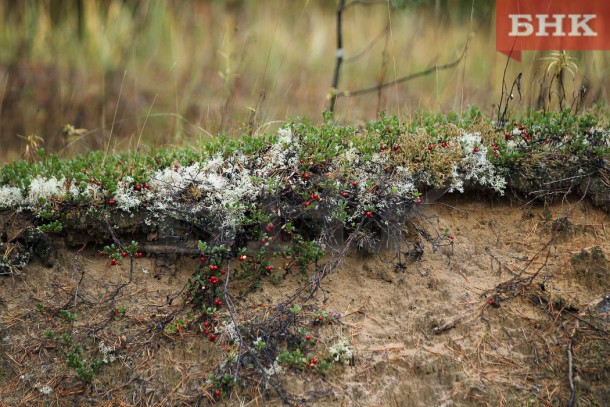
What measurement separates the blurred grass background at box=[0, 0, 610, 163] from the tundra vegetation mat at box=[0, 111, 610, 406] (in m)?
2.08

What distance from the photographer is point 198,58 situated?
755 centimetres

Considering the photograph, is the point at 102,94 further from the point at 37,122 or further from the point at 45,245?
the point at 45,245

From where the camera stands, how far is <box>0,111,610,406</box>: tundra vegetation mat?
3551 mm

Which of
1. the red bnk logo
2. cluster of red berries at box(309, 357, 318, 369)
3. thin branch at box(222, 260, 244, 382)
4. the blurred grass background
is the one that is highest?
the red bnk logo

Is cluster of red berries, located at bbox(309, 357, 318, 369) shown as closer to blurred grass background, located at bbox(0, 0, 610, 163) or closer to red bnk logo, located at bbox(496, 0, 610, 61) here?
blurred grass background, located at bbox(0, 0, 610, 163)

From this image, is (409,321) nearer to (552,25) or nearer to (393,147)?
(393,147)

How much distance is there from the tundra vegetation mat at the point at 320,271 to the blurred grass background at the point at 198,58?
2.08 m

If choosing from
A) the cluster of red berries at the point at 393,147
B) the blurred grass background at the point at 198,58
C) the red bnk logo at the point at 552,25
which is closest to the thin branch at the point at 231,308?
the cluster of red berries at the point at 393,147

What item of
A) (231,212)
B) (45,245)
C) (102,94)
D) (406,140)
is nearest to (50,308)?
(45,245)

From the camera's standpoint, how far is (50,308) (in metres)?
3.91

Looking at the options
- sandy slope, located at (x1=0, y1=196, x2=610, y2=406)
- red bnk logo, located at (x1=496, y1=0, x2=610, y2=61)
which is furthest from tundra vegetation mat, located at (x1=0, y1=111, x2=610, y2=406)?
red bnk logo, located at (x1=496, y1=0, x2=610, y2=61)

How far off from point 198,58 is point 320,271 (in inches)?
178

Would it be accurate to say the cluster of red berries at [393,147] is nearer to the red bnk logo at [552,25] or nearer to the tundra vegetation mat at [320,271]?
the tundra vegetation mat at [320,271]

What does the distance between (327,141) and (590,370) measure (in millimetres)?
2195
